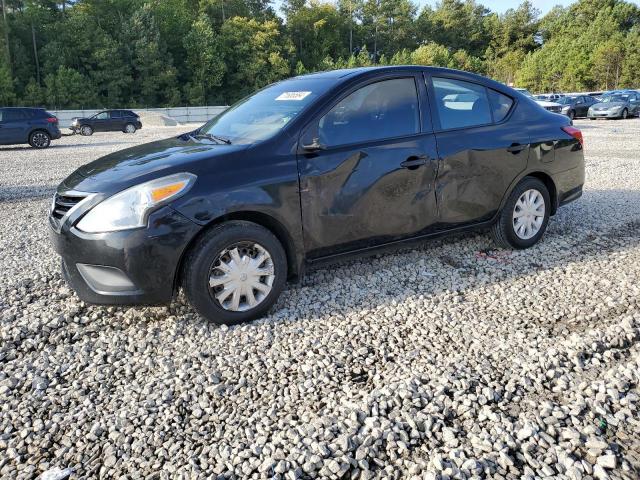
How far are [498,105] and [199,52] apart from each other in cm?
6426

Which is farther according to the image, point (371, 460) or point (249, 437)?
point (249, 437)

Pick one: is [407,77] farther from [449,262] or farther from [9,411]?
[9,411]

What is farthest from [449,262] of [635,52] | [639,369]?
[635,52]

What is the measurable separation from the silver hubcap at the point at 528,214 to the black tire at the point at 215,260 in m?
2.49

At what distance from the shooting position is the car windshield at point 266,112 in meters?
3.84

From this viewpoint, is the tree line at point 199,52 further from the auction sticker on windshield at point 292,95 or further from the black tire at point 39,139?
the auction sticker on windshield at point 292,95

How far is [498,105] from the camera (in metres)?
4.77

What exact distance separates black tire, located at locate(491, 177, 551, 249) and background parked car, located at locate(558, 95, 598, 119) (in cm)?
2530

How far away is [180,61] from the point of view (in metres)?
64.6

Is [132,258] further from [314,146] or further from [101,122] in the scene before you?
[101,122]

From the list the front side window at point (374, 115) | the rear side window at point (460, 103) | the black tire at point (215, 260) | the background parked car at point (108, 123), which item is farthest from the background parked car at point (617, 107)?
the black tire at point (215, 260)

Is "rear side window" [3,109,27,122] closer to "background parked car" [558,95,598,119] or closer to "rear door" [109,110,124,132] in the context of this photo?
"rear door" [109,110,124,132]

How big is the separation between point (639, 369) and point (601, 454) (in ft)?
2.86

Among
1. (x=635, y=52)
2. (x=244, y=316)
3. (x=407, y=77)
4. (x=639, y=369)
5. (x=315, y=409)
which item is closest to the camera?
(x=315, y=409)
